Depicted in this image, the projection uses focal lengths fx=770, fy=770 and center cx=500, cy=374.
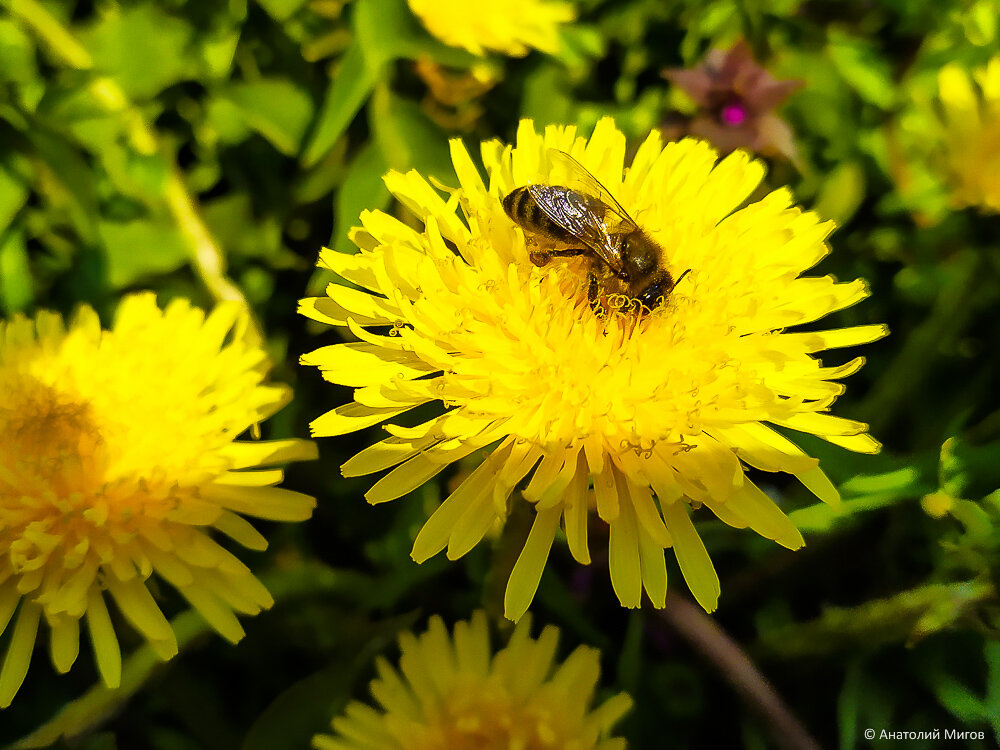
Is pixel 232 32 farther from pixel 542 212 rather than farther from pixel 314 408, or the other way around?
pixel 542 212

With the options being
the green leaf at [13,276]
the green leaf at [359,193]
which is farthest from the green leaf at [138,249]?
the green leaf at [359,193]

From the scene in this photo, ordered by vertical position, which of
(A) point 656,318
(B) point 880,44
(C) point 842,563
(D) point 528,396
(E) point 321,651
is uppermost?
(B) point 880,44

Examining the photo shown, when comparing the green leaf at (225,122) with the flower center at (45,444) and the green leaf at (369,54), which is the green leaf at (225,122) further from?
the flower center at (45,444)

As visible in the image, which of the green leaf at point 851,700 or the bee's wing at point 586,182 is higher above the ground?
the bee's wing at point 586,182

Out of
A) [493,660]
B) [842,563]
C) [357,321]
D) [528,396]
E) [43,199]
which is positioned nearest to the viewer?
[528,396]

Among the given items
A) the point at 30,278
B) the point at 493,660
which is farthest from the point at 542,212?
the point at 30,278

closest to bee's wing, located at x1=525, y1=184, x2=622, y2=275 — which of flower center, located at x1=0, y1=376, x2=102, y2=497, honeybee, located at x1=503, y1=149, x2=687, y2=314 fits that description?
honeybee, located at x1=503, y1=149, x2=687, y2=314

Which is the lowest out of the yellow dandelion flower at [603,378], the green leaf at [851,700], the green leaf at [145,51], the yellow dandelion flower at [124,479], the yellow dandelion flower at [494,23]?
the green leaf at [851,700]
